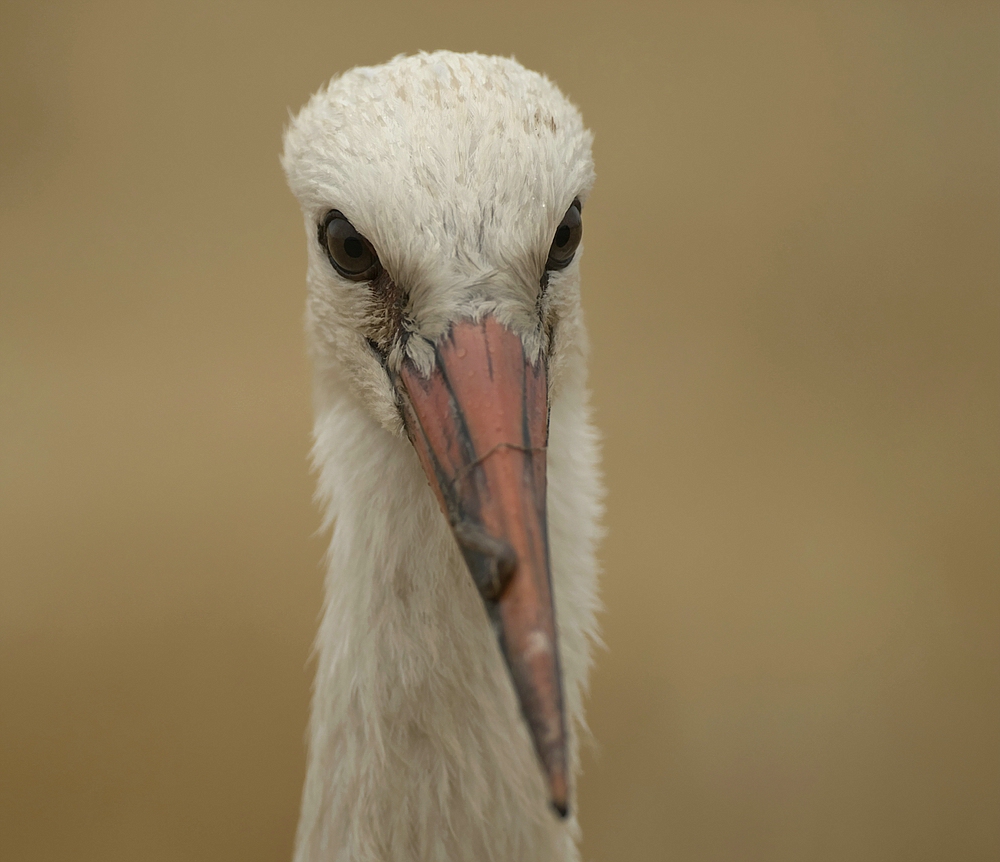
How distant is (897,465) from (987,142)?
610 mm

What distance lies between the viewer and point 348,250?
694 mm

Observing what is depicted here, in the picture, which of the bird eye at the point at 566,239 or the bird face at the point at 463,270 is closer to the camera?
the bird face at the point at 463,270

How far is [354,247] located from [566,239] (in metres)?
0.16

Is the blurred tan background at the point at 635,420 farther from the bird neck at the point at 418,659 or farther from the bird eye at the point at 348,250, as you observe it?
the bird eye at the point at 348,250

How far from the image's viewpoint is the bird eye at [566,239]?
0.70 m

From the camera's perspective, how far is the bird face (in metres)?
0.56

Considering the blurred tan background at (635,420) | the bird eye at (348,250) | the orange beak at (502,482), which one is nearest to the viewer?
the orange beak at (502,482)

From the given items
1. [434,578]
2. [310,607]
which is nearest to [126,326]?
[310,607]

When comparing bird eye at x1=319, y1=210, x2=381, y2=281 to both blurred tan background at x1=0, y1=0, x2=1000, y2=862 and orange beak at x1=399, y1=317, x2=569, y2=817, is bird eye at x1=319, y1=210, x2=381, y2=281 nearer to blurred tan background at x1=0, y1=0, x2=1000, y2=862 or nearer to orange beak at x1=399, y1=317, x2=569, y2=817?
orange beak at x1=399, y1=317, x2=569, y2=817

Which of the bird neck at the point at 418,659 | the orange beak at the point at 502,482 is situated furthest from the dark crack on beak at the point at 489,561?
the bird neck at the point at 418,659

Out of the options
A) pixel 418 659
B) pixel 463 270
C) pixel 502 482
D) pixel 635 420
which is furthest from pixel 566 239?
pixel 635 420

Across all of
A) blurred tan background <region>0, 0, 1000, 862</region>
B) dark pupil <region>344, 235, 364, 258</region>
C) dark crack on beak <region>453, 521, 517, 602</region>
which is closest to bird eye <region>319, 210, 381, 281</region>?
dark pupil <region>344, 235, 364, 258</region>

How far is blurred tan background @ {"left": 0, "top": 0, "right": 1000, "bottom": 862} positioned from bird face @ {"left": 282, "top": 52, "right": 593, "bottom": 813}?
2.78ft

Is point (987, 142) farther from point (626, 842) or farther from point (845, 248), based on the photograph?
point (626, 842)
